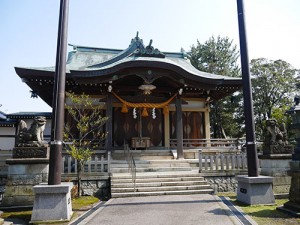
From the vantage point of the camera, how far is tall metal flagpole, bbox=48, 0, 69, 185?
6371mm

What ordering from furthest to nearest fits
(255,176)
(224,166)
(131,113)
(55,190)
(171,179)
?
(131,113) → (224,166) → (171,179) → (255,176) → (55,190)

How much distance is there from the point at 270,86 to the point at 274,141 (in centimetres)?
2857

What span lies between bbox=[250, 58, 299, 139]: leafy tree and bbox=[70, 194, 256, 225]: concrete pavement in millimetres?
29916

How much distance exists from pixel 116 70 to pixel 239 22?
6.16 m

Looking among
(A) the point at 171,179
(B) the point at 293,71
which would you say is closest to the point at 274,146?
(A) the point at 171,179

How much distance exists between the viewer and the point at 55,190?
19.9 feet

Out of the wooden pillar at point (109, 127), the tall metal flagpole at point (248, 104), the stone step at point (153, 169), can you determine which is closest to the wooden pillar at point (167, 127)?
the stone step at point (153, 169)

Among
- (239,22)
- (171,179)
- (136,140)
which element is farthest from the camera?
(136,140)

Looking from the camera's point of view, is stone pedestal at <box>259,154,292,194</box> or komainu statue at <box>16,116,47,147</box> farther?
stone pedestal at <box>259,154,292,194</box>

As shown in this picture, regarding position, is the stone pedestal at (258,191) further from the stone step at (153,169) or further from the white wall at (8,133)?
the white wall at (8,133)

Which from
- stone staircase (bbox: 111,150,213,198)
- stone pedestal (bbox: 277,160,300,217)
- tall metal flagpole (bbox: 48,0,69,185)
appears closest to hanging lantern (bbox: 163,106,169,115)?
stone staircase (bbox: 111,150,213,198)

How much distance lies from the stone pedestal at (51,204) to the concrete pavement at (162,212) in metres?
0.48

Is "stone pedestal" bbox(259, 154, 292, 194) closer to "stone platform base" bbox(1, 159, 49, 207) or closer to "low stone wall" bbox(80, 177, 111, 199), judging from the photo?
"low stone wall" bbox(80, 177, 111, 199)

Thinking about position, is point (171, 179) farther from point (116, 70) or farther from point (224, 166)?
point (116, 70)
